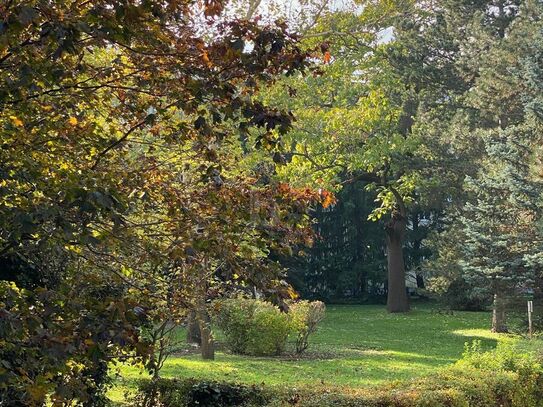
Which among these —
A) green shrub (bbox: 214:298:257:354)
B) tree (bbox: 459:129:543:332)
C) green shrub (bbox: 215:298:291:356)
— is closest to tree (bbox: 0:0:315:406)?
green shrub (bbox: 214:298:257:354)

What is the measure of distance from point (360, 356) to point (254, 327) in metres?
2.92

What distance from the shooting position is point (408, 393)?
6.46 m

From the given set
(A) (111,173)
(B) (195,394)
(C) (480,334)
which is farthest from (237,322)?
(A) (111,173)

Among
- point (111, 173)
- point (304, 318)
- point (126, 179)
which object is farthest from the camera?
point (304, 318)

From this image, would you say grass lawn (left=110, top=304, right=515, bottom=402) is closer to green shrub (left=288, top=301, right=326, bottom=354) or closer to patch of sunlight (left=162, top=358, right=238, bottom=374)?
patch of sunlight (left=162, top=358, right=238, bottom=374)

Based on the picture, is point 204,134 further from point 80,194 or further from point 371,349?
point 371,349

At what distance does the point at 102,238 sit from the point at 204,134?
872 millimetres

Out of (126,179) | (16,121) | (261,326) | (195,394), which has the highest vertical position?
(16,121)

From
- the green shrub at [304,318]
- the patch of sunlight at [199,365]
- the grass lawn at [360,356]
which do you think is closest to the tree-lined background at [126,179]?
the grass lawn at [360,356]

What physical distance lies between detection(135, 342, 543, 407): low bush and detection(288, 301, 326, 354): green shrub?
904cm

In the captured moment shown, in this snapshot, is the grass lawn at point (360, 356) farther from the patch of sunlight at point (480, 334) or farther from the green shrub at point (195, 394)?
the green shrub at point (195, 394)

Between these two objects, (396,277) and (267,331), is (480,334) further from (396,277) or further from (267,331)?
(267,331)

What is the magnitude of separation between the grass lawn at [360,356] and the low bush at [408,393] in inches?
38.6

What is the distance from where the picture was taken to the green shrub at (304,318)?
679 inches
